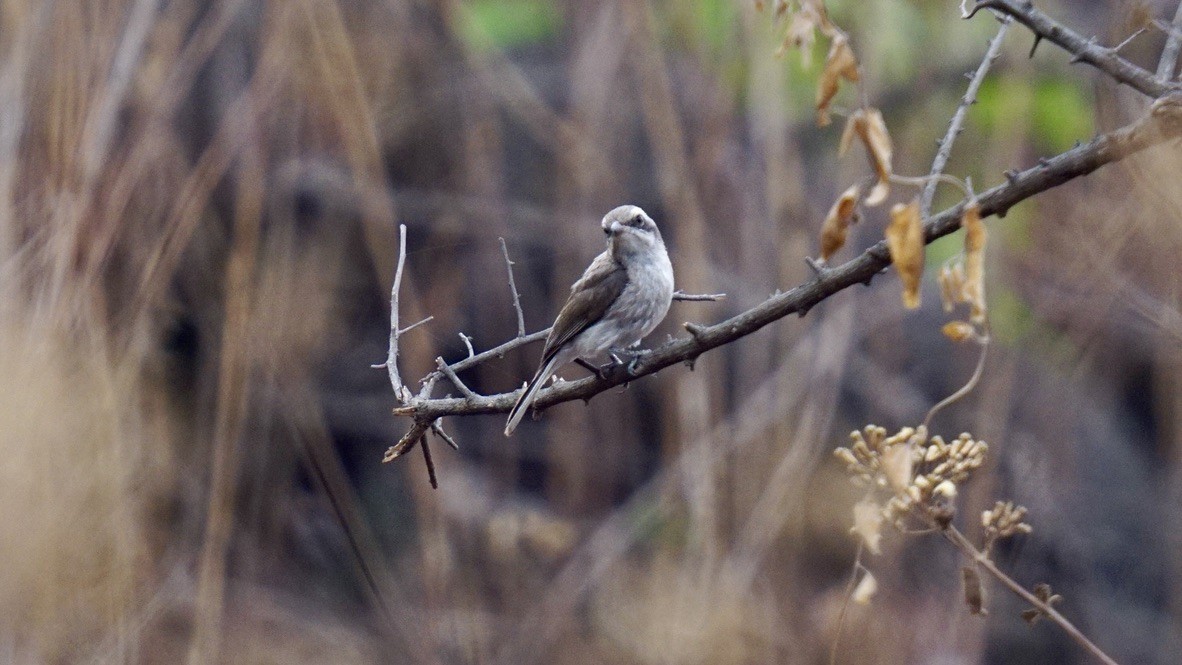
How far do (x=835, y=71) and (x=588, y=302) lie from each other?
223cm

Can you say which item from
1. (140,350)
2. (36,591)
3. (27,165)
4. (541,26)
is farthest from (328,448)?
(541,26)

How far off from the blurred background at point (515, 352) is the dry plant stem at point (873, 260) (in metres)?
1.84

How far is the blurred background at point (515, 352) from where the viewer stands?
15.0 feet

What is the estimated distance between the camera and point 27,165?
444 centimetres

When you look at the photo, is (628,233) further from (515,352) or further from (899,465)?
(515,352)

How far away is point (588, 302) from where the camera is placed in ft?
12.7

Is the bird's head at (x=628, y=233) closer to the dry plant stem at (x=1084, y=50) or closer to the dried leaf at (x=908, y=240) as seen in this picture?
the dry plant stem at (x=1084, y=50)

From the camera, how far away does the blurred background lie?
4.57 m

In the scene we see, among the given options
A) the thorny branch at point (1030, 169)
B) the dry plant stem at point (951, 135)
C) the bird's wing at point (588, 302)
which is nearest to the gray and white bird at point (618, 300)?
the bird's wing at point (588, 302)

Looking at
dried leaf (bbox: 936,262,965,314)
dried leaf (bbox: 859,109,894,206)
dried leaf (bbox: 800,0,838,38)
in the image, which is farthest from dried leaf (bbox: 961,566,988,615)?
dried leaf (bbox: 800,0,838,38)

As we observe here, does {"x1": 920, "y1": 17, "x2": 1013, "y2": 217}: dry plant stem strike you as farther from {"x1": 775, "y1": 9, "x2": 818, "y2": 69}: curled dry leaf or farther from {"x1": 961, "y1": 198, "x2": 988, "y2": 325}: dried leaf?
{"x1": 775, "y1": 9, "x2": 818, "y2": 69}: curled dry leaf

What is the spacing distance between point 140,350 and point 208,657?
4.56 feet

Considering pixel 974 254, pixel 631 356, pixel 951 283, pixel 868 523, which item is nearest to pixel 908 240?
pixel 974 254

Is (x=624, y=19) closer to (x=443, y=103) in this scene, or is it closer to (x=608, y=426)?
(x=443, y=103)
